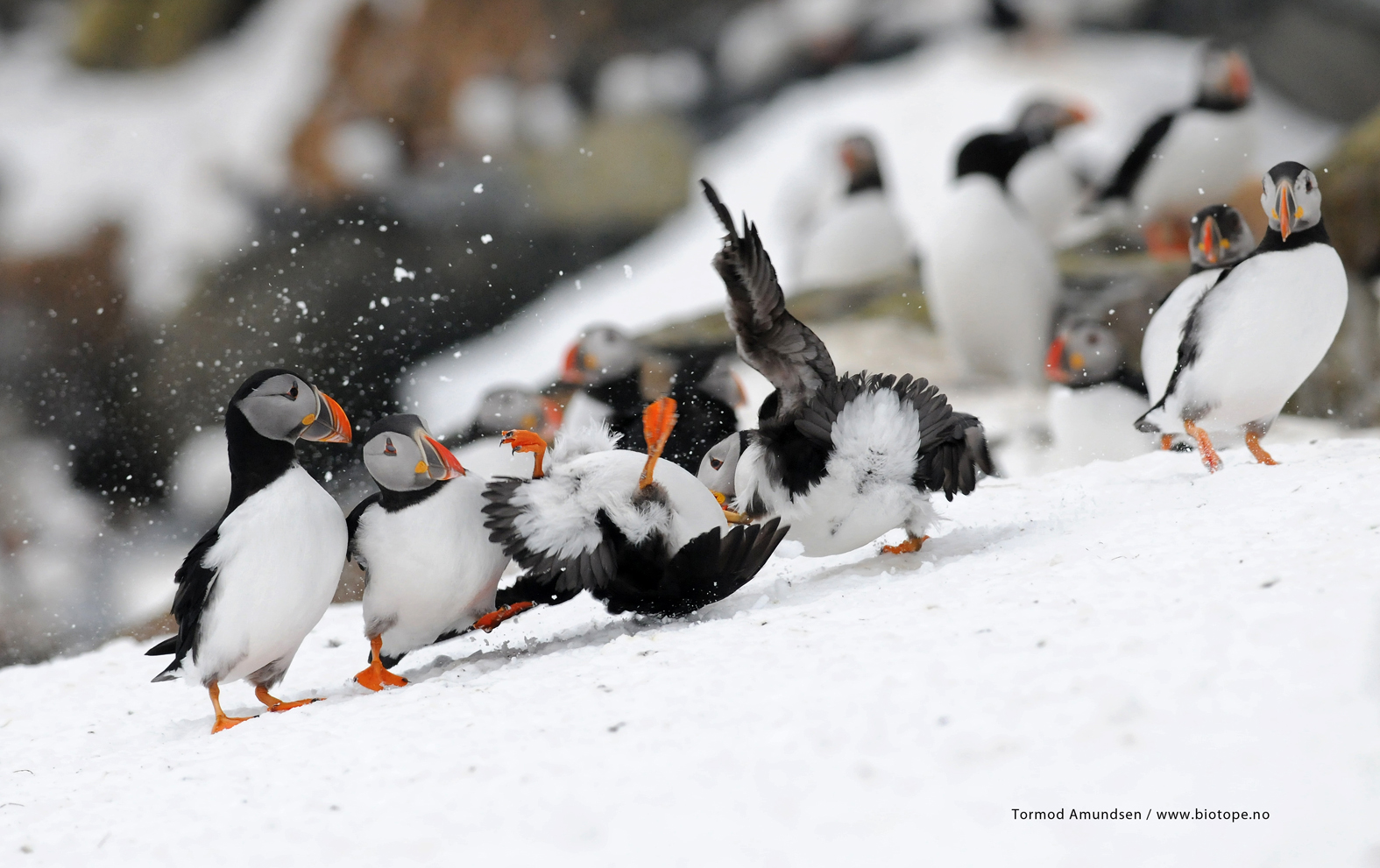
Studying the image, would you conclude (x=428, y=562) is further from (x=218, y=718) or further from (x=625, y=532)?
(x=218, y=718)

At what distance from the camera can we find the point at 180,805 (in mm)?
1811

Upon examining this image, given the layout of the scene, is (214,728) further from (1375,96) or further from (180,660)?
(1375,96)

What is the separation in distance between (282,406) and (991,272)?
13.5 ft

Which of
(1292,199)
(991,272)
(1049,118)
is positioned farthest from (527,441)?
(1049,118)

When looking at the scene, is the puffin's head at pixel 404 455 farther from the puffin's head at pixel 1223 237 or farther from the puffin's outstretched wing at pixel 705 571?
the puffin's head at pixel 1223 237

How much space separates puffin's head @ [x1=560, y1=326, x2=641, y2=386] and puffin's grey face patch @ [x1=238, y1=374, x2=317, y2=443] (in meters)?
1.91

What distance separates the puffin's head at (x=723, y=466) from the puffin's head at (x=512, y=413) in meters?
1.26

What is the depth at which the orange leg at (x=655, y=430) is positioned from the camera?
92.6 inches

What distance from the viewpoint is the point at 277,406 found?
233 centimetres

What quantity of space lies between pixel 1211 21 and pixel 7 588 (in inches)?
566

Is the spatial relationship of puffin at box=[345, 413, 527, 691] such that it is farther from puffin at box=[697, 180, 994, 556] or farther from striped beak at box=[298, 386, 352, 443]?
puffin at box=[697, 180, 994, 556]

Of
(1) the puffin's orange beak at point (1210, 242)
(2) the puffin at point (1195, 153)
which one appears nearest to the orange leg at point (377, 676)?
(1) the puffin's orange beak at point (1210, 242)

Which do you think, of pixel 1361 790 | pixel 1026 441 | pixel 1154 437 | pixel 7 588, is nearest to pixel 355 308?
pixel 7 588

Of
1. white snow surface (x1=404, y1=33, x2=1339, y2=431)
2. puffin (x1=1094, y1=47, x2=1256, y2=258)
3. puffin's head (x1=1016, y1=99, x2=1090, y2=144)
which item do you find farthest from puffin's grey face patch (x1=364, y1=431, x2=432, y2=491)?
white snow surface (x1=404, y1=33, x2=1339, y2=431)
